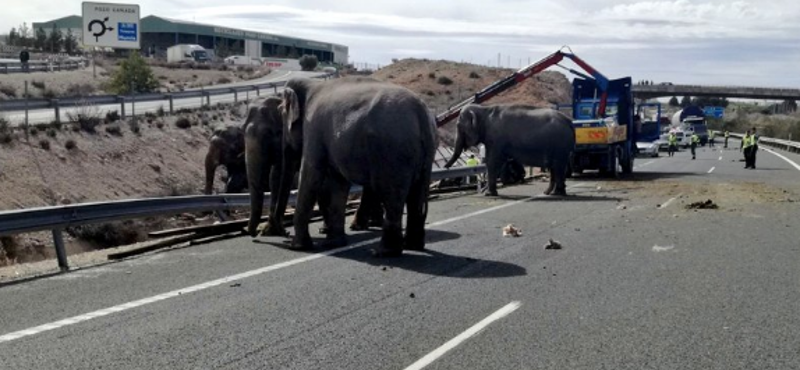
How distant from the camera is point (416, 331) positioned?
802cm

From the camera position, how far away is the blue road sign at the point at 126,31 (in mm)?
56500

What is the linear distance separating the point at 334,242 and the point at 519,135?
485 inches

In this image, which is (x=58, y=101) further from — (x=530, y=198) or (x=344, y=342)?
(x=344, y=342)

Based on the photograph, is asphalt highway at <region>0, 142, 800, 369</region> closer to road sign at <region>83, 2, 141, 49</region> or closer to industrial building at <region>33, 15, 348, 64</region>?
road sign at <region>83, 2, 141, 49</region>

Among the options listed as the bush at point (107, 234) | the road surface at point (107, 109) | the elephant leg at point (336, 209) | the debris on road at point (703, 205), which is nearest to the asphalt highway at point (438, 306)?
the elephant leg at point (336, 209)

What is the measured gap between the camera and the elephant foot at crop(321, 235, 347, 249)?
12936 mm

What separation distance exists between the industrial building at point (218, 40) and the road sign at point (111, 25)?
57.6 metres

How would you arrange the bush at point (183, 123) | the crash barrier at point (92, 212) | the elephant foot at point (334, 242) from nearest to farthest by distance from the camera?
the crash barrier at point (92, 212)
the elephant foot at point (334, 242)
the bush at point (183, 123)

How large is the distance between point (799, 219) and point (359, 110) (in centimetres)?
927

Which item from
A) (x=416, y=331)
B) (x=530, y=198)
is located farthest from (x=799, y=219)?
(x=416, y=331)

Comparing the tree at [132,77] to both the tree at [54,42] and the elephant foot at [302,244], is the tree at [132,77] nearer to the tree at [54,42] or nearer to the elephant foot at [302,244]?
the elephant foot at [302,244]

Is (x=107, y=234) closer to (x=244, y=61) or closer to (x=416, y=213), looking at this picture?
(x=416, y=213)

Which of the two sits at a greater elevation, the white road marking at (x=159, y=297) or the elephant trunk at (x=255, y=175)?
the elephant trunk at (x=255, y=175)

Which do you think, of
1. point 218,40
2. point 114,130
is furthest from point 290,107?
point 218,40
